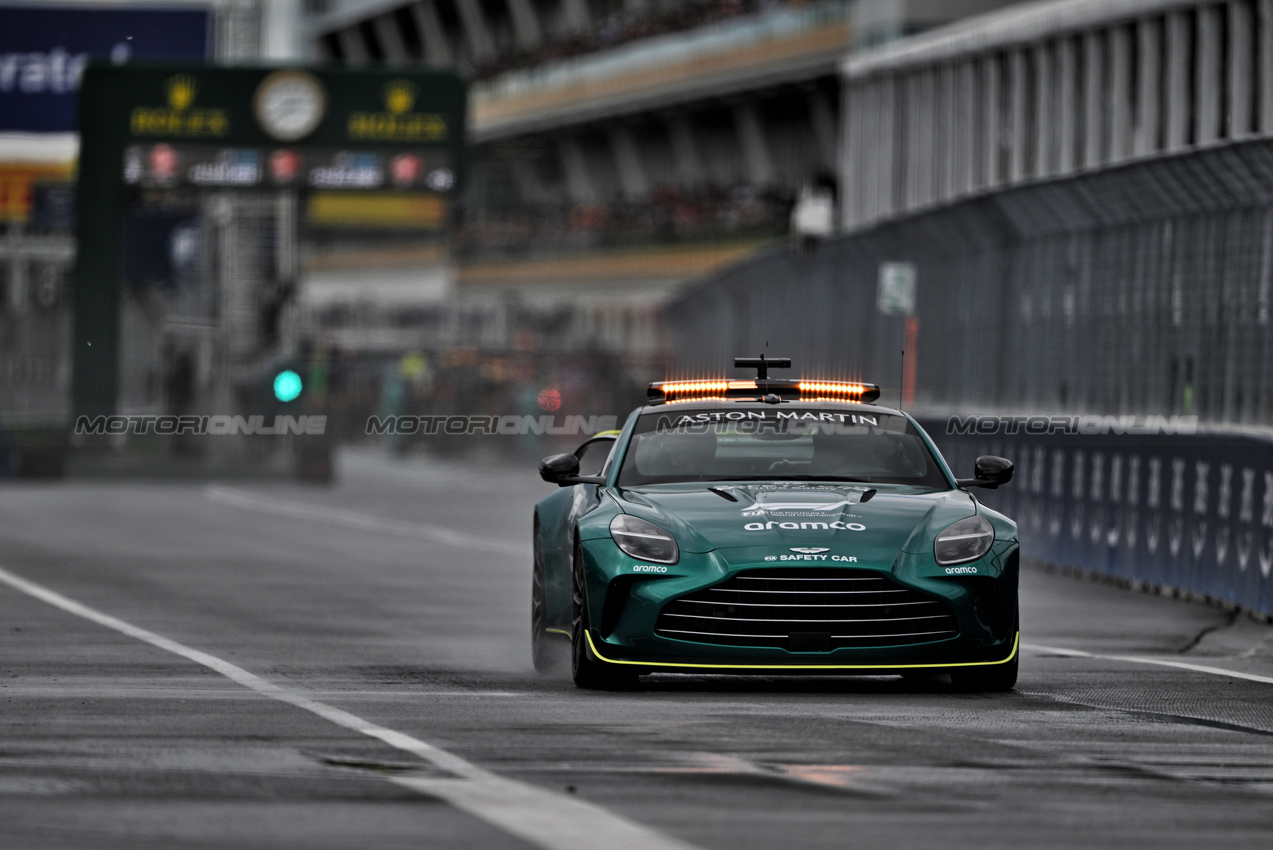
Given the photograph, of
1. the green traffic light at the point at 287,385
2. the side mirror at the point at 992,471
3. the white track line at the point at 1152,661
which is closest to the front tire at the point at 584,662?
the side mirror at the point at 992,471

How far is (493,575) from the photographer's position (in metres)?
20.3

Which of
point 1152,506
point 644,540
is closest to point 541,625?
point 644,540

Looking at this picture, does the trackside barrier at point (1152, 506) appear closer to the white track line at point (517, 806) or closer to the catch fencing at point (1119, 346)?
the catch fencing at point (1119, 346)

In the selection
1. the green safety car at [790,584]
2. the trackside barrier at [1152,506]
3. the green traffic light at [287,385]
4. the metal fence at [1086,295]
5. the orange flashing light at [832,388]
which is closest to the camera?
the green safety car at [790,584]

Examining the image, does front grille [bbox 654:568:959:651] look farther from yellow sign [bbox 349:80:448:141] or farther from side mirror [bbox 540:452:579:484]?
yellow sign [bbox 349:80:448:141]

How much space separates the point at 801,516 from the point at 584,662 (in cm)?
101

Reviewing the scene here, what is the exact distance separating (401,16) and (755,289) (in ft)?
206

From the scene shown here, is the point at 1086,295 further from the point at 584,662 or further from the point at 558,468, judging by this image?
the point at 584,662

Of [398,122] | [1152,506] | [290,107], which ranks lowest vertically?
[1152,506]

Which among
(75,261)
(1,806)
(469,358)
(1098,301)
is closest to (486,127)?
(469,358)

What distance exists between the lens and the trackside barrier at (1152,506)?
16734mm

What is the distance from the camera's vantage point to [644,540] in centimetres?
1116

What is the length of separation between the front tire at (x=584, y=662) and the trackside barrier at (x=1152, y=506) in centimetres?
594

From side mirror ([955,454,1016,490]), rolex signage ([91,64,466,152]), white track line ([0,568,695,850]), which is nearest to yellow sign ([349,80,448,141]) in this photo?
rolex signage ([91,64,466,152])
